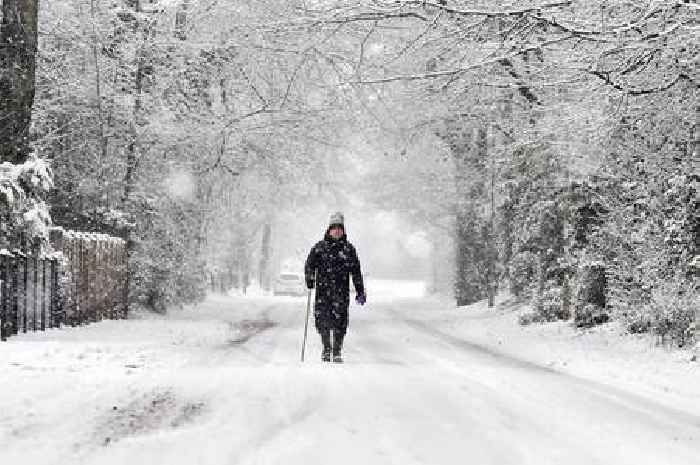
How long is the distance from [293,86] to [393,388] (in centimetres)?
1348

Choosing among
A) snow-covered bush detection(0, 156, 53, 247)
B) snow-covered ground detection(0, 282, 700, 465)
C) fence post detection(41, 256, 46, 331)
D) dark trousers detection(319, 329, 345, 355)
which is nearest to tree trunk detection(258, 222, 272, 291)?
fence post detection(41, 256, 46, 331)

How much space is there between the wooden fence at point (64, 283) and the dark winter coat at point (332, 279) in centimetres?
452

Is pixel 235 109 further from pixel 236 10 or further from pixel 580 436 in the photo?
pixel 580 436

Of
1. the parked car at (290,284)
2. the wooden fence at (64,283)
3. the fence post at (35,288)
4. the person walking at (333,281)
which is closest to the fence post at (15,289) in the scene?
the wooden fence at (64,283)

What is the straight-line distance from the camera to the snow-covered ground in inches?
211

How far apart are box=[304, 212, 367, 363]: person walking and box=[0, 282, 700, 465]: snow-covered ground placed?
0.69 metres

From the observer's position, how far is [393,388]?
24.1ft

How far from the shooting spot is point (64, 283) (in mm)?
14453

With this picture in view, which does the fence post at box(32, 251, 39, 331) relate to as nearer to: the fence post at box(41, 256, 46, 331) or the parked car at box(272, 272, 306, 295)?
the fence post at box(41, 256, 46, 331)

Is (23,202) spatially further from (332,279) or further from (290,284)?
(290,284)

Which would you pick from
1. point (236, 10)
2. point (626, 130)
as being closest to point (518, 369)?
point (626, 130)

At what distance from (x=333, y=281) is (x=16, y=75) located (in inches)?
248

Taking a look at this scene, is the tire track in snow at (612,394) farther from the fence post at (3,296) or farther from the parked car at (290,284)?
the parked car at (290,284)

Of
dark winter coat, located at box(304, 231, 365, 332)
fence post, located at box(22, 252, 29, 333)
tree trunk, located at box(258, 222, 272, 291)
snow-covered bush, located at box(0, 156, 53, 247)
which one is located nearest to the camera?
dark winter coat, located at box(304, 231, 365, 332)
